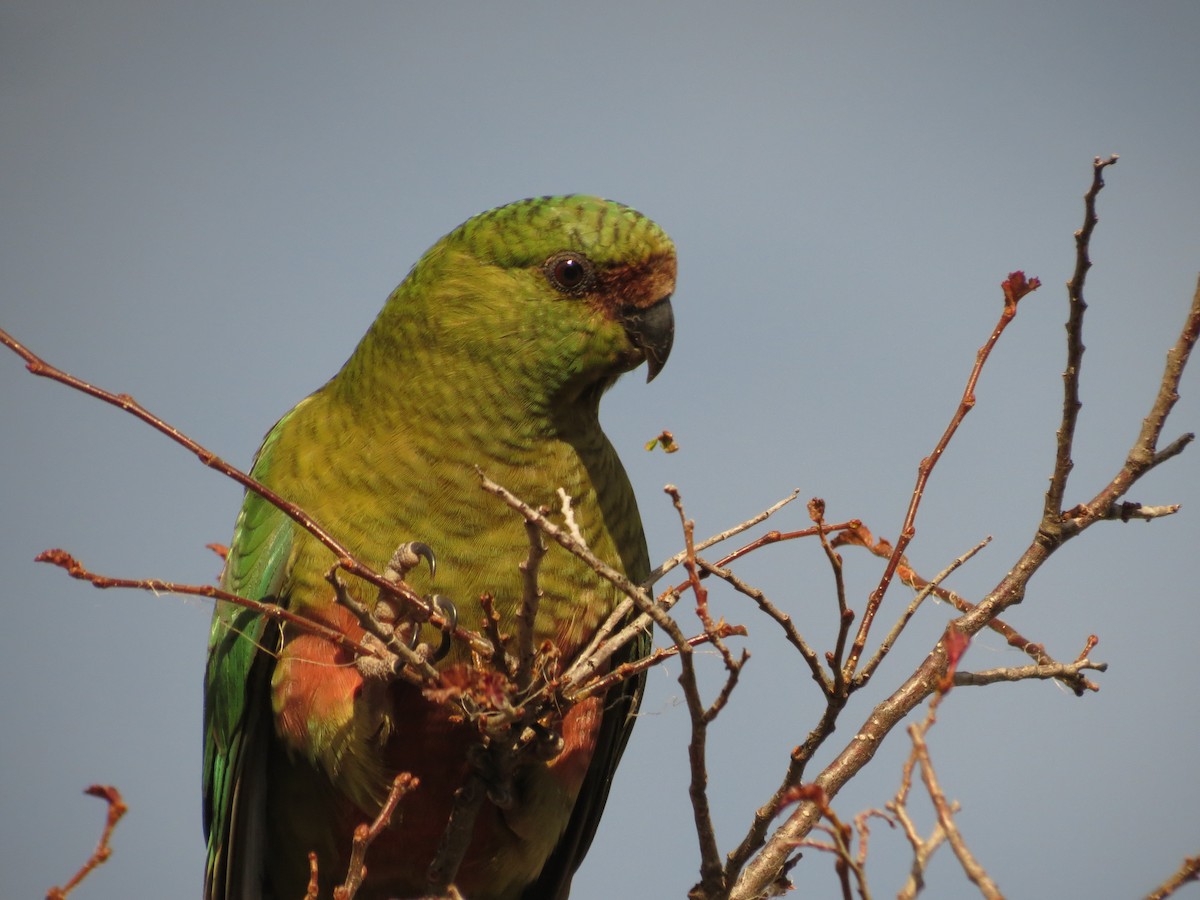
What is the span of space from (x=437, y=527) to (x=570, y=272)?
92cm

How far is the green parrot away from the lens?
137 inches

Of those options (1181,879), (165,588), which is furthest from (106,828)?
(1181,879)

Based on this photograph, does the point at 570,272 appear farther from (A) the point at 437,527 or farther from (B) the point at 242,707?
(B) the point at 242,707

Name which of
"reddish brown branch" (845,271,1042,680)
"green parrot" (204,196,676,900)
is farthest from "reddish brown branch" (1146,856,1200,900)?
"green parrot" (204,196,676,900)

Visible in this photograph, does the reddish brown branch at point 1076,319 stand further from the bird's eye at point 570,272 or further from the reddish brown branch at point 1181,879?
the bird's eye at point 570,272

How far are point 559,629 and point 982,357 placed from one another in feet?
4.99

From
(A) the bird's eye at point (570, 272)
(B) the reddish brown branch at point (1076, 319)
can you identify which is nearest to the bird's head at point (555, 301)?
(A) the bird's eye at point (570, 272)

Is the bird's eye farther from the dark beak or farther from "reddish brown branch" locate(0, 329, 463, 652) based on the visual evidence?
"reddish brown branch" locate(0, 329, 463, 652)

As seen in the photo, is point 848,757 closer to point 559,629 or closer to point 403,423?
point 559,629

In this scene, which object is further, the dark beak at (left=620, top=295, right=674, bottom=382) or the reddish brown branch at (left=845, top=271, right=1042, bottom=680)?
the dark beak at (left=620, top=295, right=674, bottom=382)

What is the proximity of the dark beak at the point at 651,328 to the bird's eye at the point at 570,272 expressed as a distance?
16cm

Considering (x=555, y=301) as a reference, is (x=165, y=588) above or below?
below

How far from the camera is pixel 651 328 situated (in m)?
3.84

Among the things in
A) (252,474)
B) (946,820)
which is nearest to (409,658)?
(946,820)
